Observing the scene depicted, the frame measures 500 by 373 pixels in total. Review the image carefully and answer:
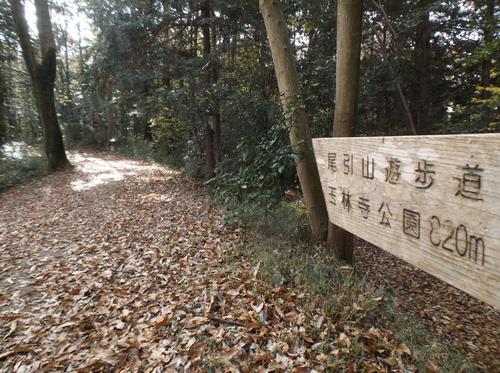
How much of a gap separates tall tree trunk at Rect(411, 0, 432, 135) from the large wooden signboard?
29.4ft

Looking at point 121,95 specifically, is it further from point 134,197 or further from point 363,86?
point 363,86

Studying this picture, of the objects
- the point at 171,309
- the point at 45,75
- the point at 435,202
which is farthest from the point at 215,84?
the point at 45,75

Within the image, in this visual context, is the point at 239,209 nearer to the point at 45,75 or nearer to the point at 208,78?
the point at 208,78

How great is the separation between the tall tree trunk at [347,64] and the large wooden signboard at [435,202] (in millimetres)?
1279

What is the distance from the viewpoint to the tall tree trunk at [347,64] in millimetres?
3090

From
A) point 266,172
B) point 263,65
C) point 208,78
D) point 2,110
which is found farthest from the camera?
point 2,110

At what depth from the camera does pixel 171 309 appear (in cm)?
317

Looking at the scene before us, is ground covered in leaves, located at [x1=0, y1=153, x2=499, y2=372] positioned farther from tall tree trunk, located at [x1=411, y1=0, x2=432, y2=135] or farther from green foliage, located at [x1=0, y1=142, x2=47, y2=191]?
tall tree trunk, located at [x1=411, y1=0, x2=432, y2=135]

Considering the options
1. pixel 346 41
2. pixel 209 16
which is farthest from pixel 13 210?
pixel 346 41

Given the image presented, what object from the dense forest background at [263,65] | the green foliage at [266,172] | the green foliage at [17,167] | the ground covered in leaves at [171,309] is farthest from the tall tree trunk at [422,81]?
the green foliage at [17,167]

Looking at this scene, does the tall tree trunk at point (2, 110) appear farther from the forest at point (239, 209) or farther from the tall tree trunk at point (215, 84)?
the tall tree trunk at point (215, 84)

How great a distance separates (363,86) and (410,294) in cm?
596

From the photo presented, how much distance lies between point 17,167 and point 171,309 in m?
12.4

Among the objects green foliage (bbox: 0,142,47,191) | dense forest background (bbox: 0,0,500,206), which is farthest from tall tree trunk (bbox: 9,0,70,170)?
dense forest background (bbox: 0,0,500,206)
